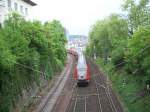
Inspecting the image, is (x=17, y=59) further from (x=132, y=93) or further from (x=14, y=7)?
(x=14, y=7)

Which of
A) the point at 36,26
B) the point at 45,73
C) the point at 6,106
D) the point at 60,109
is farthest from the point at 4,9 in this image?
the point at 6,106

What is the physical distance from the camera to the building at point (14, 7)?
50.8m

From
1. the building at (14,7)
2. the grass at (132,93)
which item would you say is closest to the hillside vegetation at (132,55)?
the grass at (132,93)

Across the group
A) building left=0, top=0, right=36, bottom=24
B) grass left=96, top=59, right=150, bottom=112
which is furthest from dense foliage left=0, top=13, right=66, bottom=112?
grass left=96, top=59, right=150, bottom=112

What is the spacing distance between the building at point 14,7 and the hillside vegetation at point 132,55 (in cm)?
1461

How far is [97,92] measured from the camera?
48.7 m

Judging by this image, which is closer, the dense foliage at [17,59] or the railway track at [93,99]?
the dense foliage at [17,59]

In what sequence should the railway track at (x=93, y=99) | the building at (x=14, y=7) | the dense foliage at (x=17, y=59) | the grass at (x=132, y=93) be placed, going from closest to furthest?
the dense foliage at (x=17, y=59) → the grass at (x=132, y=93) → the railway track at (x=93, y=99) → the building at (x=14, y=7)

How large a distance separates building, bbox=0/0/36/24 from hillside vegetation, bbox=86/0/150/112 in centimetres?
1461

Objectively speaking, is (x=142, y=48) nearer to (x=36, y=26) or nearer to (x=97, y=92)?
(x=97, y=92)

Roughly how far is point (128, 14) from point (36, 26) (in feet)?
64.0

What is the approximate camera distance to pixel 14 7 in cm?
5684

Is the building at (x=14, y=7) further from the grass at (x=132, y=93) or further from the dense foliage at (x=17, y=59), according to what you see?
the grass at (x=132, y=93)

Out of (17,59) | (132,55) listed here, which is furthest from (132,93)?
(17,59)
